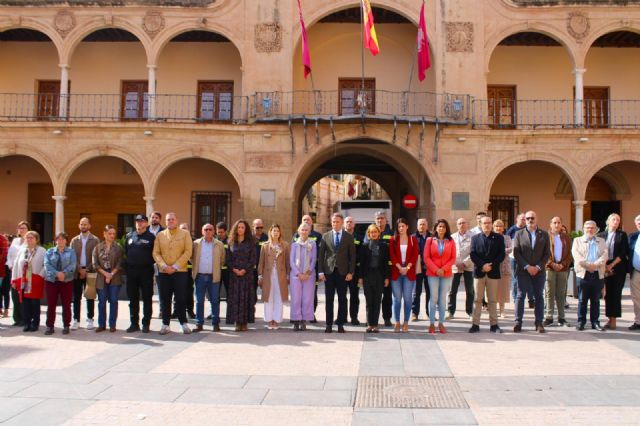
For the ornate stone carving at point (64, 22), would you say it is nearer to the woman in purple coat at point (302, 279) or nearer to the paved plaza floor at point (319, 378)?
the paved plaza floor at point (319, 378)

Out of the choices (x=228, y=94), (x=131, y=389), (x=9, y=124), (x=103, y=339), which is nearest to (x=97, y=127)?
(x=9, y=124)

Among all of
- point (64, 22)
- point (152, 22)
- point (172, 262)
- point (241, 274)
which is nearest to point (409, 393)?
point (241, 274)

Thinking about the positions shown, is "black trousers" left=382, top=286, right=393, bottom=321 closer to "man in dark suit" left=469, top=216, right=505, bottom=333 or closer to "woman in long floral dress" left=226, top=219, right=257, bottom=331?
"man in dark suit" left=469, top=216, right=505, bottom=333

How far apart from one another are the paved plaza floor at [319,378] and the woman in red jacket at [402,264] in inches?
22.5

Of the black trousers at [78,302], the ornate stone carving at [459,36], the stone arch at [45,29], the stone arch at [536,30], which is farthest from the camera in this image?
the stone arch at [45,29]

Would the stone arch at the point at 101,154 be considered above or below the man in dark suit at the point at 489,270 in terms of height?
above

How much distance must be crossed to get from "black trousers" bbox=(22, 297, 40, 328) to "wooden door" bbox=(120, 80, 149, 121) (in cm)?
1144

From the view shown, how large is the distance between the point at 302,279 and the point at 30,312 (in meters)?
4.55

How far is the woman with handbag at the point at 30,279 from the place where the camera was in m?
9.05

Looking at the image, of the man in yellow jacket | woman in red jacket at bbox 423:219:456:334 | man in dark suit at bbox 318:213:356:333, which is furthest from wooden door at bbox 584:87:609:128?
the man in yellow jacket

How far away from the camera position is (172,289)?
358 inches

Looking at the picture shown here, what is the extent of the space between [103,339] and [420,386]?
16.7ft

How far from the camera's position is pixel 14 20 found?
17953mm

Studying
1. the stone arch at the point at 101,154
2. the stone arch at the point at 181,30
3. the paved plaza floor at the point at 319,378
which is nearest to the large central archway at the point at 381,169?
the stone arch at the point at 181,30
